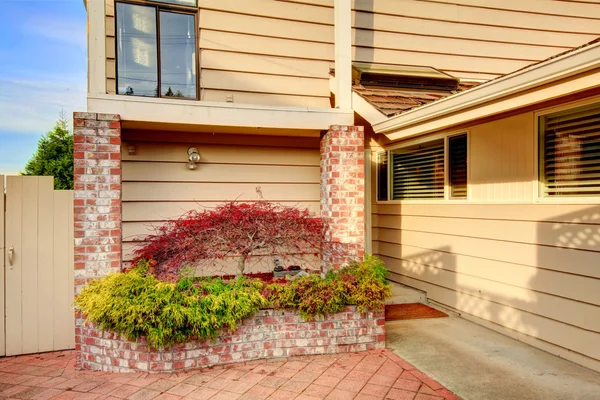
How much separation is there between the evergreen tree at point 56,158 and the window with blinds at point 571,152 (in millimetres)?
9982

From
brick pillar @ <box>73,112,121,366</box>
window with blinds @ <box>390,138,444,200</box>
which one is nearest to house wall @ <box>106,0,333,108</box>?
window with blinds @ <box>390,138,444,200</box>

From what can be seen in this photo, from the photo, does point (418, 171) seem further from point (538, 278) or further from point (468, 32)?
point (468, 32)

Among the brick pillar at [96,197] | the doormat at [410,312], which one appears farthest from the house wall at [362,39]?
the doormat at [410,312]

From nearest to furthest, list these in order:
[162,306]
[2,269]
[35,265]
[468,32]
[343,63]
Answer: [162,306]
[2,269]
[35,265]
[343,63]
[468,32]

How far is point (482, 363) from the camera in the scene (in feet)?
11.5

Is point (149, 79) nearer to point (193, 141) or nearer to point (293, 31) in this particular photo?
point (193, 141)

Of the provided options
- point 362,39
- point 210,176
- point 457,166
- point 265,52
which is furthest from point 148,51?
point 457,166

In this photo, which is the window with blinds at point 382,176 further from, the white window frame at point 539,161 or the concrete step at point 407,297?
the white window frame at point 539,161

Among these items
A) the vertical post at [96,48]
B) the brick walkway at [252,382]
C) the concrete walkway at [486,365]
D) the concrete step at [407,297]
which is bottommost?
the brick walkway at [252,382]

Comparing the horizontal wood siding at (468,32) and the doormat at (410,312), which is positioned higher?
the horizontal wood siding at (468,32)

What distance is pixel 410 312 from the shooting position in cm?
506

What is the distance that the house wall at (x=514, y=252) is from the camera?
347cm

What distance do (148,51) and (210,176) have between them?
1.75 meters

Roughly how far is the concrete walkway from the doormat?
31 centimetres
